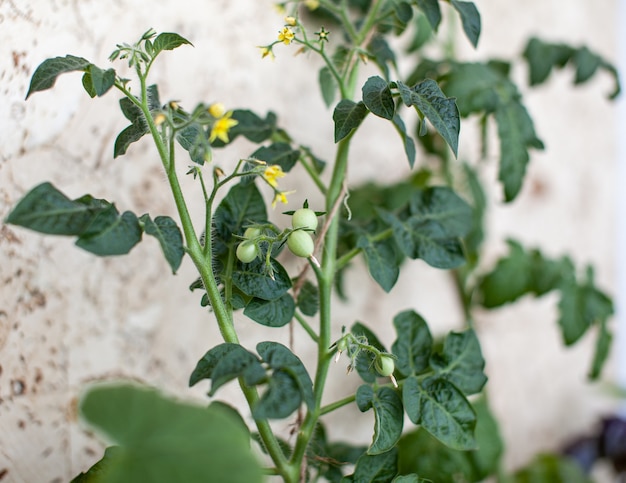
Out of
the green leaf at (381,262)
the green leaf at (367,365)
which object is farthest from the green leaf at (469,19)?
the green leaf at (367,365)

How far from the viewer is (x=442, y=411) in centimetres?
67

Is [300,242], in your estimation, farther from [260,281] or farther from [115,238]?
[115,238]

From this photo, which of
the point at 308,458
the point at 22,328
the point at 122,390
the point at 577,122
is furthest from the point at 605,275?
the point at 122,390

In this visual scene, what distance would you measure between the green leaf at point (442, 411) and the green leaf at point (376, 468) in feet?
0.22

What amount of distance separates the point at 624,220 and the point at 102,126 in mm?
1530

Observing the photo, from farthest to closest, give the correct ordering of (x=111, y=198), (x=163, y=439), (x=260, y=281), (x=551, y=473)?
(x=551, y=473) < (x=111, y=198) < (x=260, y=281) < (x=163, y=439)

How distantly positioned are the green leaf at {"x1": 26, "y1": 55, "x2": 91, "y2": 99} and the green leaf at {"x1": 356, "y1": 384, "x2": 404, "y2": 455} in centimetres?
42

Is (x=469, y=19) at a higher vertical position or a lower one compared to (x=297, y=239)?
higher

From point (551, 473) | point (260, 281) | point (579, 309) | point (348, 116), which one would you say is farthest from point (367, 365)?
point (551, 473)

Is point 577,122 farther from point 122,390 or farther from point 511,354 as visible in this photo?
point 122,390

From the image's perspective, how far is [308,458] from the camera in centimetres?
70

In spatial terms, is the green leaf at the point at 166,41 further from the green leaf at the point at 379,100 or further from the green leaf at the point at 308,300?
the green leaf at the point at 308,300

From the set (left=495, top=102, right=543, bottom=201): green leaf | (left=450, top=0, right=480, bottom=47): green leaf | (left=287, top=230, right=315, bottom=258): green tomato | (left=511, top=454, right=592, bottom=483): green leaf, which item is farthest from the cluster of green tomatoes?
(left=511, top=454, right=592, bottom=483): green leaf

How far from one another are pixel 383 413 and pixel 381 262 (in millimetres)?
176
